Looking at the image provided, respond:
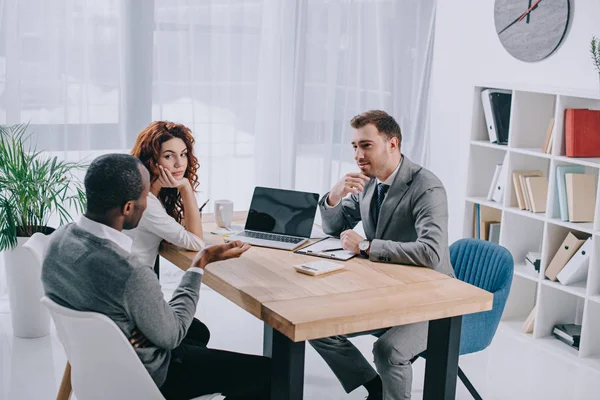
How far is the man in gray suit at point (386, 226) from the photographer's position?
2.89 meters

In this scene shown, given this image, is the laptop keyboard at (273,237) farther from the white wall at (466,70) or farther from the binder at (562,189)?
the white wall at (466,70)

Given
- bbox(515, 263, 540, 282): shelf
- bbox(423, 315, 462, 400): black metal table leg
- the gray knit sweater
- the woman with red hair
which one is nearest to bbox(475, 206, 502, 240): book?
bbox(515, 263, 540, 282): shelf

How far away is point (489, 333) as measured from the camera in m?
3.14

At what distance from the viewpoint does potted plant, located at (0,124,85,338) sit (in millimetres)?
3865

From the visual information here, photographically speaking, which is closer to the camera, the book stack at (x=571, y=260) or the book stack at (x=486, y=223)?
the book stack at (x=571, y=260)

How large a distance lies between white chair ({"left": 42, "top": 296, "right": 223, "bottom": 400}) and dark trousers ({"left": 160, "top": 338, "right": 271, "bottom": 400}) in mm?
155

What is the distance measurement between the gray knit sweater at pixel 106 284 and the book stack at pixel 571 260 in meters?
2.61

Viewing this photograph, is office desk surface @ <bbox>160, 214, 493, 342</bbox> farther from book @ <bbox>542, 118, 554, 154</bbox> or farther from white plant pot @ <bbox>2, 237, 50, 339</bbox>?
book @ <bbox>542, 118, 554, 154</bbox>

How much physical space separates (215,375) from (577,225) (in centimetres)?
239

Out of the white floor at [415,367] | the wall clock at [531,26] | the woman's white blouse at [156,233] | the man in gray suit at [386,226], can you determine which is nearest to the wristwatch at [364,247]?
the man in gray suit at [386,226]

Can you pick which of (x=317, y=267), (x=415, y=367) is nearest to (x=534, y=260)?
(x=415, y=367)

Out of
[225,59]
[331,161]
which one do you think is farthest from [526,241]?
[225,59]

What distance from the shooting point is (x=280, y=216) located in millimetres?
3334

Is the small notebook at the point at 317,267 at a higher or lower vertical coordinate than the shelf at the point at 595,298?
higher
